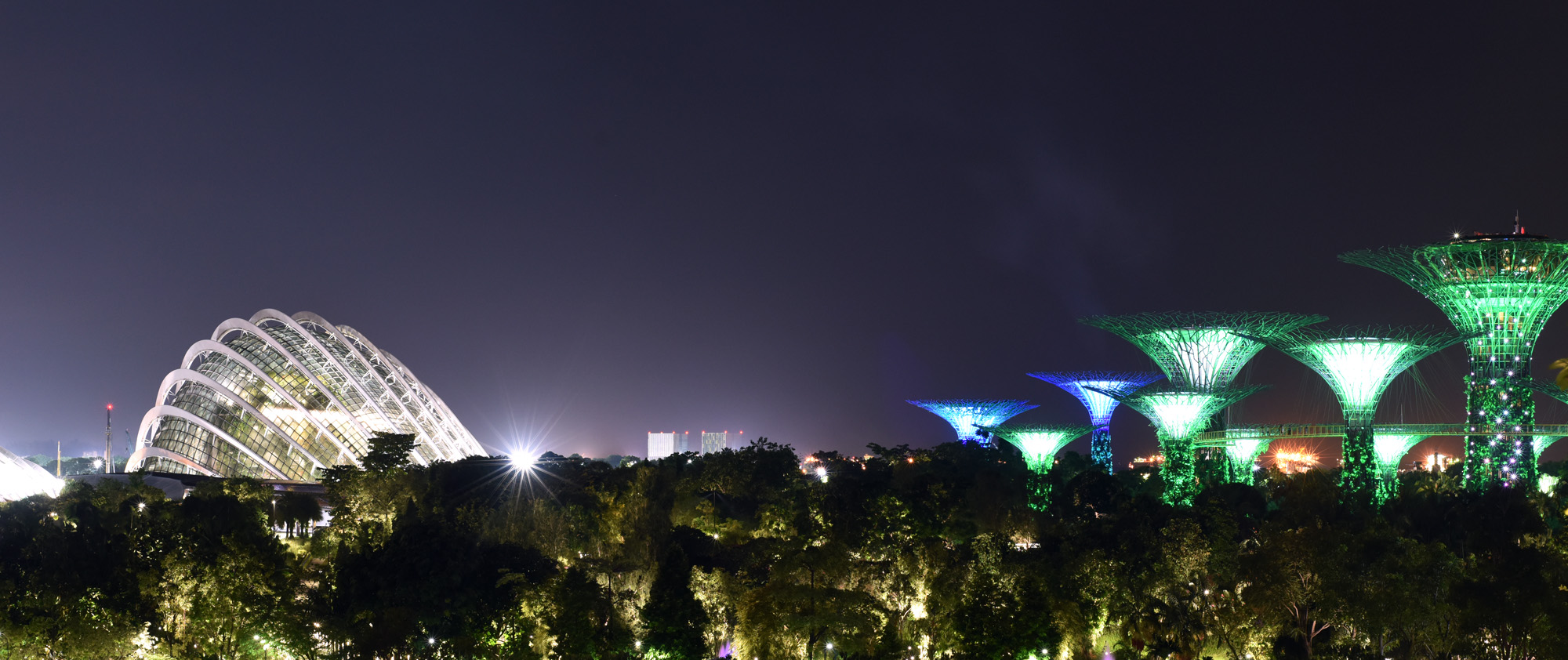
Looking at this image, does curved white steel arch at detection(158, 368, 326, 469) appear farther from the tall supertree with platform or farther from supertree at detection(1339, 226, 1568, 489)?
supertree at detection(1339, 226, 1568, 489)

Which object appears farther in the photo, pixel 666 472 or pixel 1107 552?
pixel 666 472

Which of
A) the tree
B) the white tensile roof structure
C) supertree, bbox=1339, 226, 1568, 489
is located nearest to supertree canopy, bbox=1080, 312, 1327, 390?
supertree, bbox=1339, 226, 1568, 489

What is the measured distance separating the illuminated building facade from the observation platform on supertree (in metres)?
53.0

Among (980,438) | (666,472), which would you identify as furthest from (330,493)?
(980,438)

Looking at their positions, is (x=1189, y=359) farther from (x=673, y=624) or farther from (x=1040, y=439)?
(x=673, y=624)

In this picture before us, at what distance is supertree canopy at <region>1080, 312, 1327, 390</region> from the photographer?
71.1m

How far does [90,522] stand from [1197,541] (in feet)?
126

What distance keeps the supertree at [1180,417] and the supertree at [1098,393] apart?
539 inches

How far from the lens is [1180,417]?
72750mm

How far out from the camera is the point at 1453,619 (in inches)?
1437

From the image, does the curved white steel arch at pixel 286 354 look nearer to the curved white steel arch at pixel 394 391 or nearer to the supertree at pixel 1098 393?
the curved white steel arch at pixel 394 391

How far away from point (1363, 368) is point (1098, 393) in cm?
2342

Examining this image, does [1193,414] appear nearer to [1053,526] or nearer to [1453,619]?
[1053,526]

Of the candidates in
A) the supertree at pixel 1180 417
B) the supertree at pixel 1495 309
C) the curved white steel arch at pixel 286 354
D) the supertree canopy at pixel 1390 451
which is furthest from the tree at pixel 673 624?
the supertree canopy at pixel 1390 451
